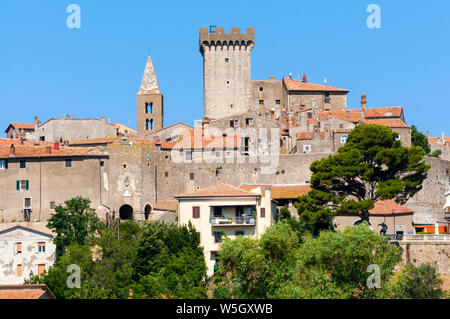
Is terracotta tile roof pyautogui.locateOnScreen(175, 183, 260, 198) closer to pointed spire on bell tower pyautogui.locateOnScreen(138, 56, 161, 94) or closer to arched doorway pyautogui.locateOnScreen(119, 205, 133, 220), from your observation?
arched doorway pyautogui.locateOnScreen(119, 205, 133, 220)

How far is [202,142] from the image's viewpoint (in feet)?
276

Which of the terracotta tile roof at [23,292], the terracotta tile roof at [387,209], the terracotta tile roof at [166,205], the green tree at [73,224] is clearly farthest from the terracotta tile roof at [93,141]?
the terracotta tile roof at [23,292]

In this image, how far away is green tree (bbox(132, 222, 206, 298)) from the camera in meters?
52.8

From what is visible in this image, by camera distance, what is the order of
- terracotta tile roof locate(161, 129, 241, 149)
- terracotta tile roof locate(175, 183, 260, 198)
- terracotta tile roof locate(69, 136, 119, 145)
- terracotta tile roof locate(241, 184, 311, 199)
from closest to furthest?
1. terracotta tile roof locate(175, 183, 260, 198)
2. terracotta tile roof locate(241, 184, 311, 199)
3. terracotta tile roof locate(161, 129, 241, 149)
4. terracotta tile roof locate(69, 136, 119, 145)

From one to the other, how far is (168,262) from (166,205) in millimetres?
21455

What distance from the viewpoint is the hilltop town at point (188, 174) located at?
64500 millimetres

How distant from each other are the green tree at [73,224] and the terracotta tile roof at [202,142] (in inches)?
535

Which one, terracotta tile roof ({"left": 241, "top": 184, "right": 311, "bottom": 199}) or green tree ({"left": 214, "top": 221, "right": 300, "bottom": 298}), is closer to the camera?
Answer: green tree ({"left": 214, "top": 221, "right": 300, "bottom": 298})

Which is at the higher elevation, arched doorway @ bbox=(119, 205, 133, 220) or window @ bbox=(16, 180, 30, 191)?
window @ bbox=(16, 180, 30, 191)

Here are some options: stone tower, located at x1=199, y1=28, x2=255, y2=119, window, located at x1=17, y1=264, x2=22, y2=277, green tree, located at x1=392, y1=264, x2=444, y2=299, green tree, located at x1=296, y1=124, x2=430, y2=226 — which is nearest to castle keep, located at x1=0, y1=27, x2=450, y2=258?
stone tower, located at x1=199, y1=28, x2=255, y2=119

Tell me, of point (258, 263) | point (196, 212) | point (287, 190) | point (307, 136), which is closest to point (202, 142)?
point (307, 136)

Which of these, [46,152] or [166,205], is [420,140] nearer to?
[166,205]

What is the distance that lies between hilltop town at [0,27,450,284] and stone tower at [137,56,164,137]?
12 centimetres

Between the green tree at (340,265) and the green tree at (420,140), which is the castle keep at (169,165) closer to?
the green tree at (420,140)
